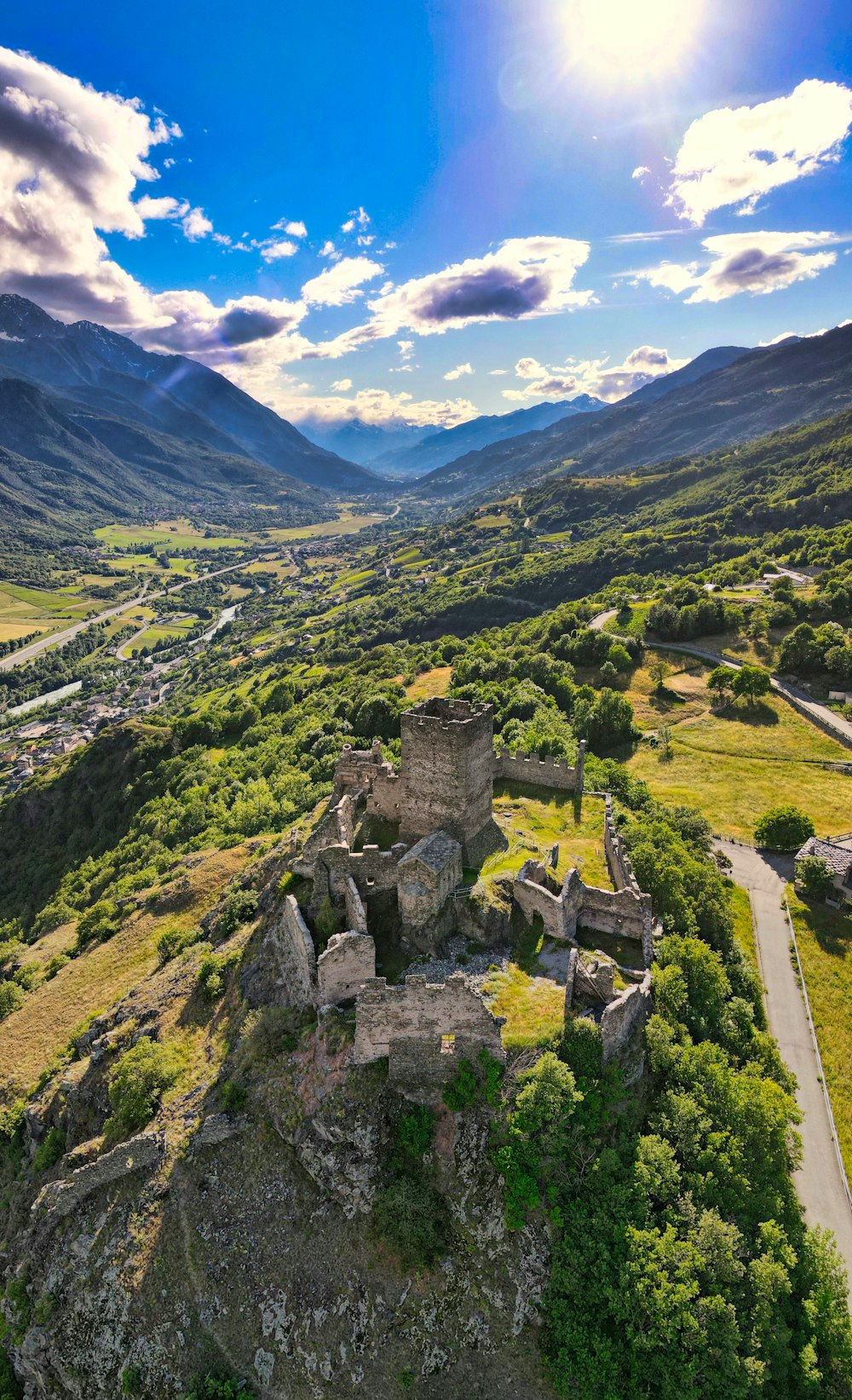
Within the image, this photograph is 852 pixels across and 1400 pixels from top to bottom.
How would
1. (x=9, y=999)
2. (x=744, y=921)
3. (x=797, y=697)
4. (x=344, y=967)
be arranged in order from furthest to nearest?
1. (x=797, y=697)
2. (x=744, y=921)
3. (x=9, y=999)
4. (x=344, y=967)

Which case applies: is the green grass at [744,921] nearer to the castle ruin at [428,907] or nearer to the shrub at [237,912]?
the castle ruin at [428,907]

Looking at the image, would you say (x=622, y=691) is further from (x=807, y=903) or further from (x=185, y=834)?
(x=185, y=834)

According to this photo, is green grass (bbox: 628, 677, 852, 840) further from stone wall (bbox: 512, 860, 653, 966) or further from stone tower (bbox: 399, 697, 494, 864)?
stone tower (bbox: 399, 697, 494, 864)

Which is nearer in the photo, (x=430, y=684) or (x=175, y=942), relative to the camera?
(x=175, y=942)

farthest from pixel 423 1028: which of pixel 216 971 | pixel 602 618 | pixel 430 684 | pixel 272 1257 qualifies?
pixel 602 618

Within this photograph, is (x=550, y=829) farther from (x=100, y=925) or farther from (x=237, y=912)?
(x=100, y=925)

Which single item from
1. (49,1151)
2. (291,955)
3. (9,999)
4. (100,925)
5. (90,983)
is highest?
(291,955)

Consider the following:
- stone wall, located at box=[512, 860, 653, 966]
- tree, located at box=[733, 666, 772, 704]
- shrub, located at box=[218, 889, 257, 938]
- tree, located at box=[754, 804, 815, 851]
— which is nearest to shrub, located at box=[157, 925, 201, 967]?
shrub, located at box=[218, 889, 257, 938]

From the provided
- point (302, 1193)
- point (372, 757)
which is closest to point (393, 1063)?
point (302, 1193)
